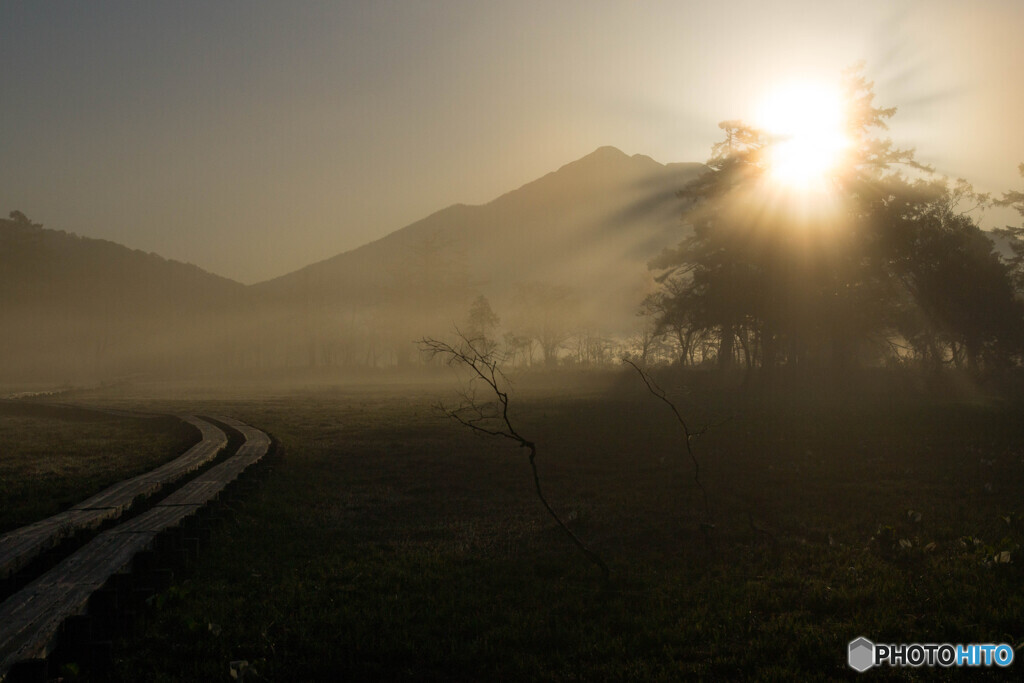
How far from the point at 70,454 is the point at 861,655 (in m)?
20.1

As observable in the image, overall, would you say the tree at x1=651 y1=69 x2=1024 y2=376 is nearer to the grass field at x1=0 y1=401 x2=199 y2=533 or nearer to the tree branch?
the tree branch

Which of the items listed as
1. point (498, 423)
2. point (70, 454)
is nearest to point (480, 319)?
point (498, 423)

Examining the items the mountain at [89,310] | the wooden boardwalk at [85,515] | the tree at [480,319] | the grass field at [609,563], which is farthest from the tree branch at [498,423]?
the mountain at [89,310]

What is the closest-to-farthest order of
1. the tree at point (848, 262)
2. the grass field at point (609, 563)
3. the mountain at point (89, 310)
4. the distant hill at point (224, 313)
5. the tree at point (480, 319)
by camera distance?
1. the grass field at point (609, 563)
2. the tree at point (848, 262)
3. the tree at point (480, 319)
4. the distant hill at point (224, 313)
5. the mountain at point (89, 310)

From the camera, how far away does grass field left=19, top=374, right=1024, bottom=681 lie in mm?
6262

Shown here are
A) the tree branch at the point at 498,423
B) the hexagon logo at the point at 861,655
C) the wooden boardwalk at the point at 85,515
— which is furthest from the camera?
the tree branch at the point at 498,423

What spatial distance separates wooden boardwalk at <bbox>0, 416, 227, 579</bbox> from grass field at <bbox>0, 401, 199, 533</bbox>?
0.56m

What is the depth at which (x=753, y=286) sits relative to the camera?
3691 centimetres

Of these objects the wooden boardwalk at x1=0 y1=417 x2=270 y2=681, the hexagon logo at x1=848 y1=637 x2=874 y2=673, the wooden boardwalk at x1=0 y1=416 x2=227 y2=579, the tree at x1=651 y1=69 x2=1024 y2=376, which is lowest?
the hexagon logo at x1=848 y1=637 x2=874 y2=673

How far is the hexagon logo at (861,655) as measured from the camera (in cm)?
589

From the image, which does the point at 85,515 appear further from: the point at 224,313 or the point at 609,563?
the point at 224,313

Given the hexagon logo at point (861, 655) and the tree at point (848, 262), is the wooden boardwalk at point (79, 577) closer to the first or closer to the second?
the hexagon logo at point (861, 655)

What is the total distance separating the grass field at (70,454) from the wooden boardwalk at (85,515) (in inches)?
22.1

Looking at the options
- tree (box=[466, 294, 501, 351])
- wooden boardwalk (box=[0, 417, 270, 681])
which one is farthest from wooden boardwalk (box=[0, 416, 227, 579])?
Answer: tree (box=[466, 294, 501, 351])
